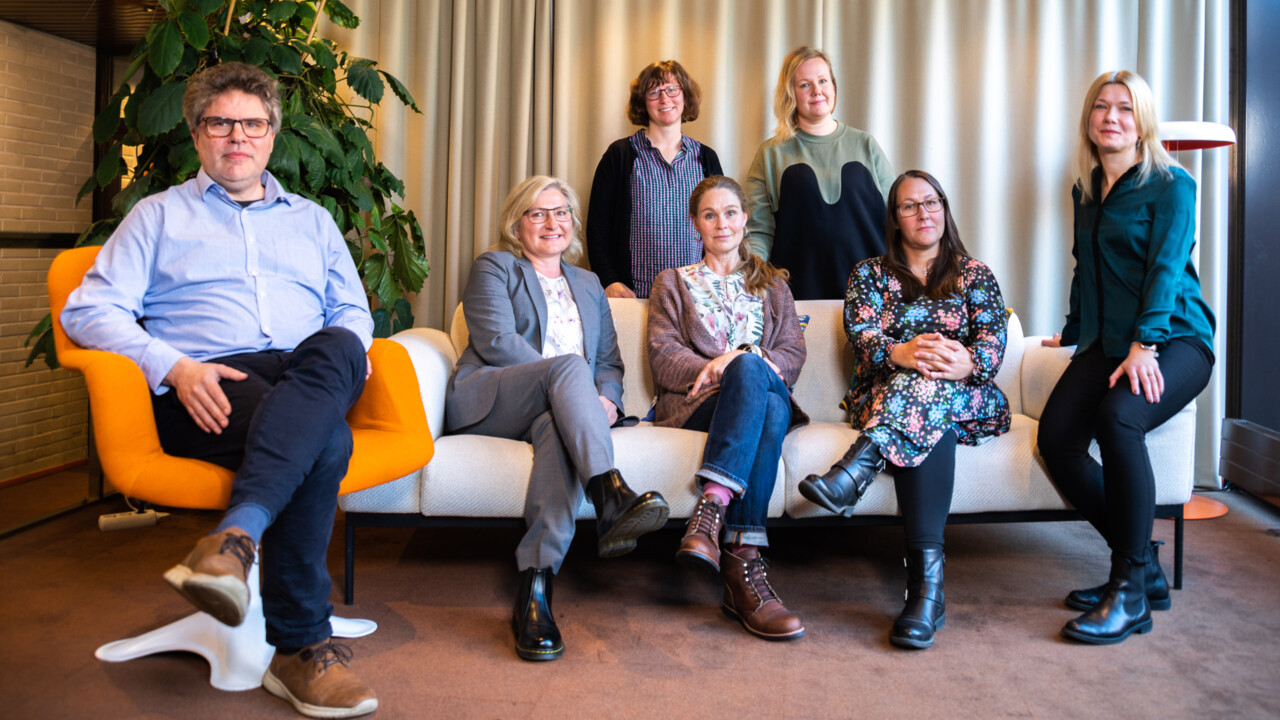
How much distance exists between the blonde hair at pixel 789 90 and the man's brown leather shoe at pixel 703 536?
1.52 metres

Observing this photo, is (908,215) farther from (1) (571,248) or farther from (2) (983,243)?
(2) (983,243)

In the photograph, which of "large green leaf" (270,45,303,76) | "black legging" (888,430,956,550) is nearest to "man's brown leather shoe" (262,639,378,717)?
"black legging" (888,430,956,550)

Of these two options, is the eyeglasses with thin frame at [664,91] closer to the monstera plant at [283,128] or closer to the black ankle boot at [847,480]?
the monstera plant at [283,128]

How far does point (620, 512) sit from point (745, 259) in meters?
1.02

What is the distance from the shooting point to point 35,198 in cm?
316

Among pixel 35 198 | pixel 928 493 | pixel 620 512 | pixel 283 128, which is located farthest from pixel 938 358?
pixel 35 198

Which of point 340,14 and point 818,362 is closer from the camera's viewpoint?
point 818,362

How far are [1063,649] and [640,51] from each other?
8.96ft

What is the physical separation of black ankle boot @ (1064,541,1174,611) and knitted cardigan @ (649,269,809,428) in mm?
797

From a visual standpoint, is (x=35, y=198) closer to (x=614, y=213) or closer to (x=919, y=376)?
(x=614, y=213)

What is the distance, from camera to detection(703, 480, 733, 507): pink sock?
2.12m

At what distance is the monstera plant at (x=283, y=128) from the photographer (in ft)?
9.09

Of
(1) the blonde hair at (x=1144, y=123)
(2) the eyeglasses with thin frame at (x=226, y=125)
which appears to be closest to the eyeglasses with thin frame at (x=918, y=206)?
(1) the blonde hair at (x=1144, y=123)

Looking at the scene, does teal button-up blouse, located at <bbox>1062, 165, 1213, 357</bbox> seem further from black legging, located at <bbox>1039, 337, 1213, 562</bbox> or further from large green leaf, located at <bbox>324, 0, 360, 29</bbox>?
large green leaf, located at <bbox>324, 0, 360, 29</bbox>
